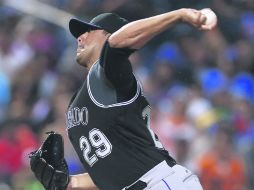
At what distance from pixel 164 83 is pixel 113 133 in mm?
5314

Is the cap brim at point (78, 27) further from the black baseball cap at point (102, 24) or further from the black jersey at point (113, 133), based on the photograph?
the black jersey at point (113, 133)

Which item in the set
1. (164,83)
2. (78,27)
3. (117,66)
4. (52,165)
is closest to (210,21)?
(117,66)

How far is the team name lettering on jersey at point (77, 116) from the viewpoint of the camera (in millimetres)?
5316

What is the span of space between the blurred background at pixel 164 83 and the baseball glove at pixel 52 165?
317cm

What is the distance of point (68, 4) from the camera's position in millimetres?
11859

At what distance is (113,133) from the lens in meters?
5.22

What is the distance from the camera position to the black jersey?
5195 mm

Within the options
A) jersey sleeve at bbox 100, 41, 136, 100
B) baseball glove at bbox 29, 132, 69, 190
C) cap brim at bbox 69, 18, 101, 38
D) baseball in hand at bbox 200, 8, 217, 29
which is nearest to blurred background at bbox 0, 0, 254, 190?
baseball glove at bbox 29, 132, 69, 190

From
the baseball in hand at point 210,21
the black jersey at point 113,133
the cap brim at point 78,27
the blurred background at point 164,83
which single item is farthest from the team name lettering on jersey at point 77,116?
the blurred background at point 164,83

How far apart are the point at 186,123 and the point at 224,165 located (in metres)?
0.99

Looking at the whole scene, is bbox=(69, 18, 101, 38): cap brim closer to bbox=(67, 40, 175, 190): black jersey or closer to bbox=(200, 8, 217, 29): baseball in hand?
bbox=(67, 40, 175, 190): black jersey

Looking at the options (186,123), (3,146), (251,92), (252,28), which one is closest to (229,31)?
(252,28)

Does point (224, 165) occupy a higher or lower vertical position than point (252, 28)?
lower

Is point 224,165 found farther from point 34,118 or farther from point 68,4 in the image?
point 68,4
